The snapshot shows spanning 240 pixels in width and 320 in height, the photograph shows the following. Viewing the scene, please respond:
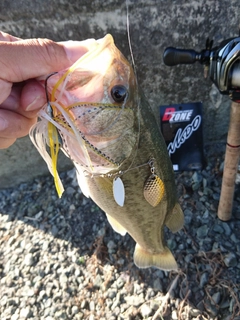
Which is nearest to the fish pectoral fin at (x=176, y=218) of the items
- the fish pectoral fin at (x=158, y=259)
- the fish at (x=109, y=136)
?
the fish at (x=109, y=136)

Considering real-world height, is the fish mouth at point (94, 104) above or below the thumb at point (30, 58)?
below

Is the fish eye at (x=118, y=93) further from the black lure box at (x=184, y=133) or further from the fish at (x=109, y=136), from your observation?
the black lure box at (x=184, y=133)

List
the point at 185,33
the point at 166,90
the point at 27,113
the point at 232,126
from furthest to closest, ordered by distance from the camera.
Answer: the point at 166,90 < the point at 185,33 < the point at 232,126 < the point at 27,113

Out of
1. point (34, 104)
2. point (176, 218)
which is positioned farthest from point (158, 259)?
point (34, 104)

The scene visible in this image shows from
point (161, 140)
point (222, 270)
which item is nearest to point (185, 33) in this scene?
point (161, 140)

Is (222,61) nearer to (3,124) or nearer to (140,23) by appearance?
(140,23)

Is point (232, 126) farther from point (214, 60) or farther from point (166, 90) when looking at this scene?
point (166, 90)
